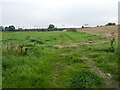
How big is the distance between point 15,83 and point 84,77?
3.65 metres

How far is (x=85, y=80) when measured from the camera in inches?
303

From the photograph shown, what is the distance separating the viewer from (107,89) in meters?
7.09

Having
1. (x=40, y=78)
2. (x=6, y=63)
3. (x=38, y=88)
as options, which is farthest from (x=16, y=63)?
(x=38, y=88)

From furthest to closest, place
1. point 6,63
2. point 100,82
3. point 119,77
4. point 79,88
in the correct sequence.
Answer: point 6,63, point 119,77, point 100,82, point 79,88

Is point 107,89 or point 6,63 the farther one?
point 6,63

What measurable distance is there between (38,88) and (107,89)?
11.0 ft

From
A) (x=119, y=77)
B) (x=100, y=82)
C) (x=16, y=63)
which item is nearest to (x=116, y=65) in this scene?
(x=119, y=77)

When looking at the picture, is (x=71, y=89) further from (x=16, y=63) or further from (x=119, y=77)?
(x=16, y=63)

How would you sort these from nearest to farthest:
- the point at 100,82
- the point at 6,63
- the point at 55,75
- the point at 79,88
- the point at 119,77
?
the point at 79,88
the point at 100,82
the point at 119,77
the point at 55,75
the point at 6,63

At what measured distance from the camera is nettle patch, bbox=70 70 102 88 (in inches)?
287

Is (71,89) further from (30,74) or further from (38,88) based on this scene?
(30,74)

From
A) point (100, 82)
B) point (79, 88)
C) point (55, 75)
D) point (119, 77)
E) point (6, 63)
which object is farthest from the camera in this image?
point (6, 63)

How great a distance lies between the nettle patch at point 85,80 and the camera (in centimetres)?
729

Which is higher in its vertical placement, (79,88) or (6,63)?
(6,63)
